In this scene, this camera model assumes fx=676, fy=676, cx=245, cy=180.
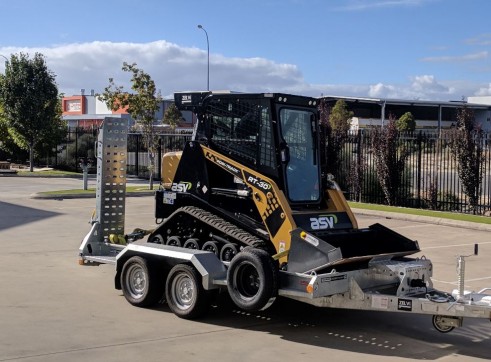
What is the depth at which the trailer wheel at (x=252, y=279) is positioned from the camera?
7465mm

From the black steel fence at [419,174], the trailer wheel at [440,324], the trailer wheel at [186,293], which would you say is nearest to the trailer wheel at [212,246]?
the trailer wheel at [186,293]

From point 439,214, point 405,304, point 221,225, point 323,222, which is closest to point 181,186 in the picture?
point 221,225

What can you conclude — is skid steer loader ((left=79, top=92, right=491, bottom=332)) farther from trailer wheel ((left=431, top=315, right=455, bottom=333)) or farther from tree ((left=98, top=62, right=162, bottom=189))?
tree ((left=98, top=62, right=162, bottom=189))

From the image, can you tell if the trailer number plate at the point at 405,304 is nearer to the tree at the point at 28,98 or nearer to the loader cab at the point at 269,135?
the loader cab at the point at 269,135

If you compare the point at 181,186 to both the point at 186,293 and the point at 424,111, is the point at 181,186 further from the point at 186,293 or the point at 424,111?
the point at 424,111

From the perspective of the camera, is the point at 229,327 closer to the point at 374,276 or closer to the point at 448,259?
the point at 374,276

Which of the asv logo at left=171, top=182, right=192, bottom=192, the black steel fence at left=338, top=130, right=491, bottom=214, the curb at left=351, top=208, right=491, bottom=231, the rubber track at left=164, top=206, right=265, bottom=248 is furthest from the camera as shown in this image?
the black steel fence at left=338, top=130, right=491, bottom=214

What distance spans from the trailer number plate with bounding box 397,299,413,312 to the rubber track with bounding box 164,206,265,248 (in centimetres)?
190

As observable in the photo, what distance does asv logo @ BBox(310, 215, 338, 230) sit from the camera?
844cm

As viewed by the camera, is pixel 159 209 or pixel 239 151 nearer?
pixel 239 151

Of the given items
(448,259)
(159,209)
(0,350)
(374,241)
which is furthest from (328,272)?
(448,259)

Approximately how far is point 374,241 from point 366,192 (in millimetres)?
15931

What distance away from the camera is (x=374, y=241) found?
28.6 feet

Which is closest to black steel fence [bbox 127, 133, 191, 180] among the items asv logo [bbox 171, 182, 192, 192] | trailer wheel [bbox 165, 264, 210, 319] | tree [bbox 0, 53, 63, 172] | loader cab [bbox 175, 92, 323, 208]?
tree [bbox 0, 53, 63, 172]
